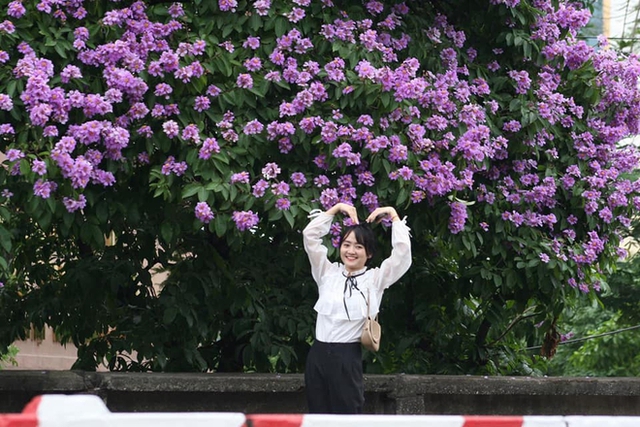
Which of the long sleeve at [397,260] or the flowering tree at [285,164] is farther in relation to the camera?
the flowering tree at [285,164]

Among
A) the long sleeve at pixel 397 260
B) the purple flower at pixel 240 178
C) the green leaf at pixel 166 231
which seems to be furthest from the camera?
the green leaf at pixel 166 231

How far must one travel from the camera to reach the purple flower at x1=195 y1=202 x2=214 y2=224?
6.87 meters

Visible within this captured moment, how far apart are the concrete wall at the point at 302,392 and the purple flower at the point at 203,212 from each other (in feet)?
2.99

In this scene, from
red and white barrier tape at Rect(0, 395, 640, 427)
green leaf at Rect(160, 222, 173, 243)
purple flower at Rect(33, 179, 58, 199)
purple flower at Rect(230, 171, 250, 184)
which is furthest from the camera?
green leaf at Rect(160, 222, 173, 243)

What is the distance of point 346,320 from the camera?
583 cm

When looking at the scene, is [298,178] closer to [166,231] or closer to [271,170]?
[271,170]

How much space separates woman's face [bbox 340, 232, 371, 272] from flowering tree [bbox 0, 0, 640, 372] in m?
1.08

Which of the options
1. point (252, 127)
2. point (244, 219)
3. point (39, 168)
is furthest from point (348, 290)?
point (39, 168)

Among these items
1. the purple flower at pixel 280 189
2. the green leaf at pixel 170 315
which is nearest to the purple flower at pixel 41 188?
the purple flower at pixel 280 189

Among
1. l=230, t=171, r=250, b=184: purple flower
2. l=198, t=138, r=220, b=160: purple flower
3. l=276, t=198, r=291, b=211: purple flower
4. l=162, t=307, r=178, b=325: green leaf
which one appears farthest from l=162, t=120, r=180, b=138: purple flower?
l=162, t=307, r=178, b=325: green leaf

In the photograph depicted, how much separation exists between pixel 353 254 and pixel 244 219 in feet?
3.73

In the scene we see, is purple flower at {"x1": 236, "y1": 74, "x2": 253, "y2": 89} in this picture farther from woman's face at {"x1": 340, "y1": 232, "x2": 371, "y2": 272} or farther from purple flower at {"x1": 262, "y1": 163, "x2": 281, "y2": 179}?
woman's face at {"x1": 340, "y1": 232, "x2": 371, "y2": 272}

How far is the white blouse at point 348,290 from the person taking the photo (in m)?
5.84

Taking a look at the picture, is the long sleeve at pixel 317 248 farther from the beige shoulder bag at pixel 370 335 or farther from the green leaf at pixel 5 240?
the green leaf at pixel 5 240
